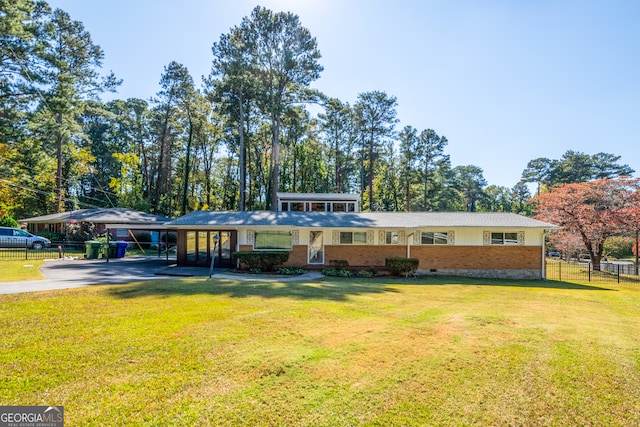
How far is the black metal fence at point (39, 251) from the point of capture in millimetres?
18047

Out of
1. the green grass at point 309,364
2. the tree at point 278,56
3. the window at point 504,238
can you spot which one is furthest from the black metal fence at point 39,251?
the window at point 504,238

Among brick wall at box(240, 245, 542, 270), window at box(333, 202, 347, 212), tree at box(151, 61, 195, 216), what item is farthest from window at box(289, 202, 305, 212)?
tree at box(151, 61, 195, 216)

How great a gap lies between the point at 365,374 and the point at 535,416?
6.02 ft

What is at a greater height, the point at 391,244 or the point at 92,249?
the point at 391,244

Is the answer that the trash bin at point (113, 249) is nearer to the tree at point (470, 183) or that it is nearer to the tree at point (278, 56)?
the tree at point (278, 56)

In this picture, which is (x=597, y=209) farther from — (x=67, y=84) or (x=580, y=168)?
(x=67, y=84)

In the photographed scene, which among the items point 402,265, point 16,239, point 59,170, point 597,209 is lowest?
point 402,265

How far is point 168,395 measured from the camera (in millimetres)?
3512

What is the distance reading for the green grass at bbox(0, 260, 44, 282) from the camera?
1130 centimetres

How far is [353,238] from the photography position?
17562 millimetres

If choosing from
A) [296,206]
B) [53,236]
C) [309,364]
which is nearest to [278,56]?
[296,206]

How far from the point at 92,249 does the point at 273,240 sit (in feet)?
36.6

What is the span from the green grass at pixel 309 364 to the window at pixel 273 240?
30.3ft

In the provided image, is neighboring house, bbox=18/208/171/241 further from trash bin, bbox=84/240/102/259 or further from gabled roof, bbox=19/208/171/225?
trash bin, bbox=84/240/102/259
